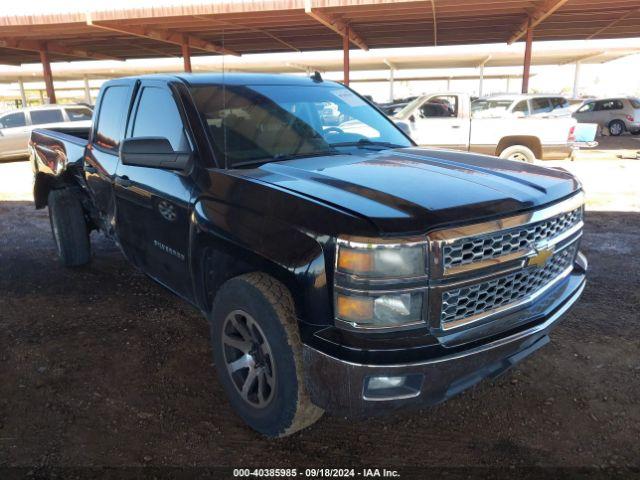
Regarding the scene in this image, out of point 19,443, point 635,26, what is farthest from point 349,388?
point 635,26

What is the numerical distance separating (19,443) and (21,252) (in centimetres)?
397

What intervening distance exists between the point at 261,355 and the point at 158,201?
1.29 m

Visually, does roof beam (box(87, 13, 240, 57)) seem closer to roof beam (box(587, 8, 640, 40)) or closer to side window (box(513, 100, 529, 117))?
side window (box(513, 100, 529, 117))

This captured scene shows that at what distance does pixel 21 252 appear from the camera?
5.85 metres

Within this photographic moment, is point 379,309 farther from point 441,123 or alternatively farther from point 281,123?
point 441,123

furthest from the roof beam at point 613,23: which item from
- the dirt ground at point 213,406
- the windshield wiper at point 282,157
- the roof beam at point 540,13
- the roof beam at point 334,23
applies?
the windshield wiper at point 282,157

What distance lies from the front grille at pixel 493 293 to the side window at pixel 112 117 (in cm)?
286

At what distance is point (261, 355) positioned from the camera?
7.93 ft

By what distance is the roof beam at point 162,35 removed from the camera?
1535 cm

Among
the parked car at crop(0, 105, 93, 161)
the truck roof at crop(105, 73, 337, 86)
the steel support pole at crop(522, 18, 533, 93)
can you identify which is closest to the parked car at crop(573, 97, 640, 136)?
the steel support pole at crop(522, 18, 533, 93)

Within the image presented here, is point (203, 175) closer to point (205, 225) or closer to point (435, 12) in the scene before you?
point (205, 225)

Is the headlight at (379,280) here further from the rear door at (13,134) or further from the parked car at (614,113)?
the parked car at (614,113)

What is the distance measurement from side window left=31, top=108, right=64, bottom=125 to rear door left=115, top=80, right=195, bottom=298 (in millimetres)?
12489

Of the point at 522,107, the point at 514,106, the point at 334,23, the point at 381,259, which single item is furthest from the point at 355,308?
the point at 334,23
